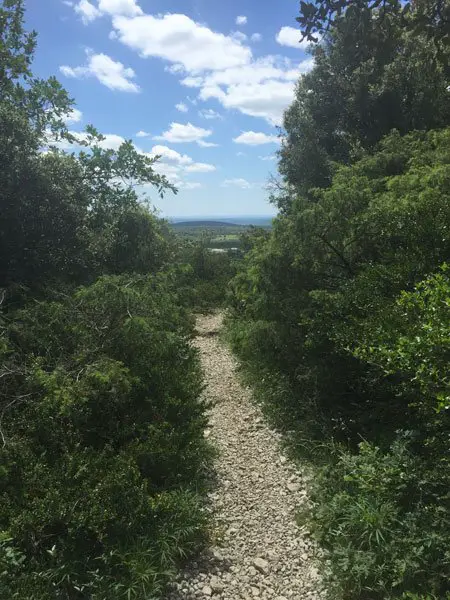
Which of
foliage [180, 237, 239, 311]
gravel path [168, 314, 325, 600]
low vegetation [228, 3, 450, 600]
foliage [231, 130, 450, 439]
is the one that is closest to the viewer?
low vegetation [228, 3, 450, 600]

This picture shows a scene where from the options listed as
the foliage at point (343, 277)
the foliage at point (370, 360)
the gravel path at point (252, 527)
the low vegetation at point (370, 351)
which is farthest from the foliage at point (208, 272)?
the gravel path at point (252, 527)

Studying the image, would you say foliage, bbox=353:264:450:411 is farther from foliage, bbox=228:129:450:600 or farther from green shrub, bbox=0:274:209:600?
green shrub, bbox=0:274:209:600

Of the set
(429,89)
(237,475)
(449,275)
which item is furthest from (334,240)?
(429,89)

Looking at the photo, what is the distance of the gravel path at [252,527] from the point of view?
11.4 feet

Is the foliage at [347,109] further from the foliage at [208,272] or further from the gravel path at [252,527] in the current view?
the gravel path at [252,527]

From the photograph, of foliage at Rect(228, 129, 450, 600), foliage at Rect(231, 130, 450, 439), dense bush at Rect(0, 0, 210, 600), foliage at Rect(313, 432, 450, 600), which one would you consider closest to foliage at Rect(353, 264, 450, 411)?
foliage at Rect(228, 129, 450, 600)

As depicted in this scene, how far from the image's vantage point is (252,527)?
420 cm

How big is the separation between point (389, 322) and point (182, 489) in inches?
109

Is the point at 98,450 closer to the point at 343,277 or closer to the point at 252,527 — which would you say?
the point at 252,527

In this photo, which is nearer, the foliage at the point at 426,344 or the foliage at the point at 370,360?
the foliage at the point at 426,344

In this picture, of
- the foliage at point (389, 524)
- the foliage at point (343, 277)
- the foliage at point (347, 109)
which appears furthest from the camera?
the foliage at point (347, 109)

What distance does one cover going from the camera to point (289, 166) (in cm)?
1520

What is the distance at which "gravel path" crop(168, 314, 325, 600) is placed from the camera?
3.48 meters

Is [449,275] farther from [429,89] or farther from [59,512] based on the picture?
[429,89]
